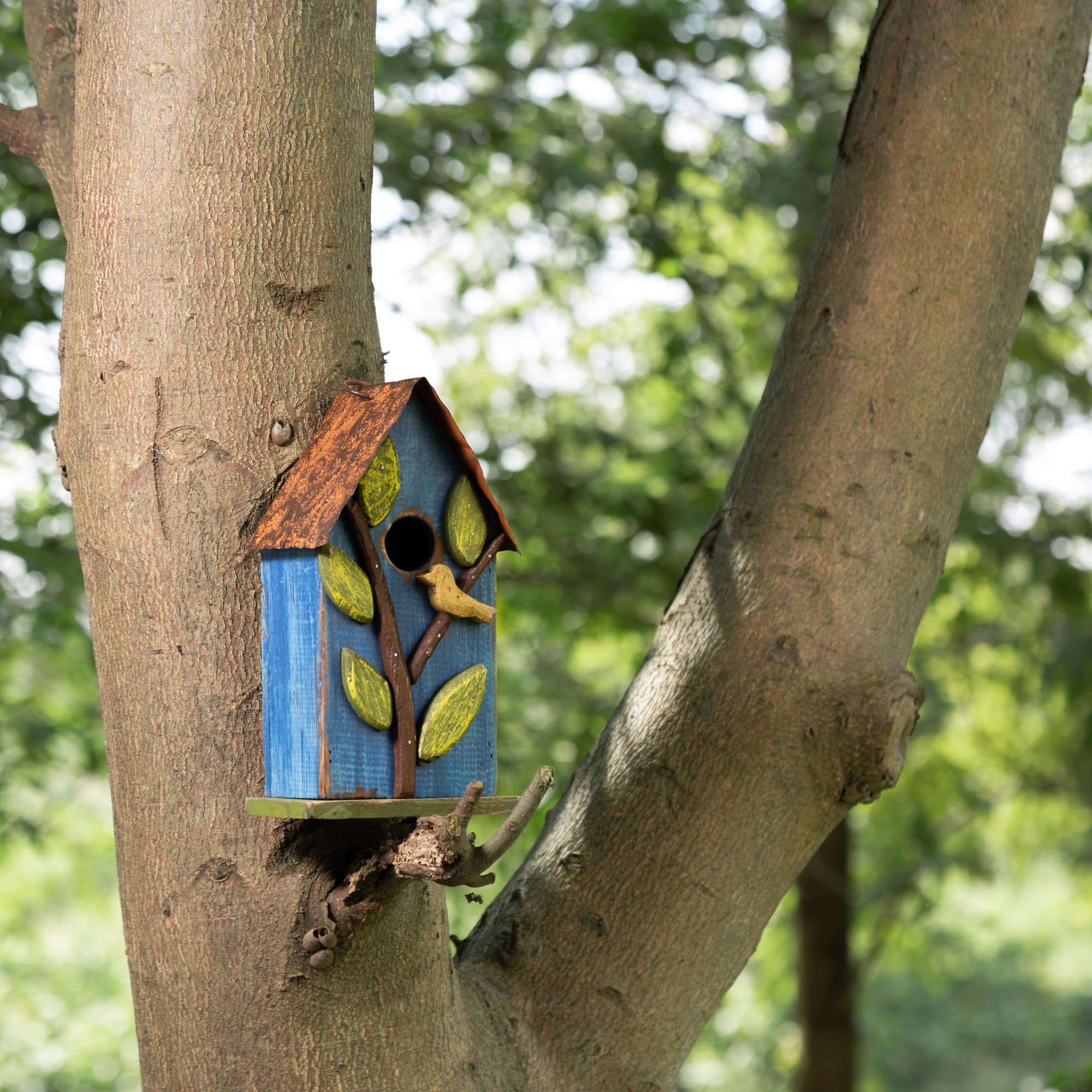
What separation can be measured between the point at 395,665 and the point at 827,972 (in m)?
5.41

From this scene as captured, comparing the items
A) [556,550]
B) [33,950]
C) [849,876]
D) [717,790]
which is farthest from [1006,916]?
[717,790]

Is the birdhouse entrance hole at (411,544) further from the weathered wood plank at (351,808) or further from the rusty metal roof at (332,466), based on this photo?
the weathered wood plank at (351,808)

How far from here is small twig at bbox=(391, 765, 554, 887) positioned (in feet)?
3.66

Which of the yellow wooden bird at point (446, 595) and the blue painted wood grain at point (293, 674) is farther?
the yellow wooden bird at point (446, 595)

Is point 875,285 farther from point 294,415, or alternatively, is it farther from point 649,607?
point 649,607

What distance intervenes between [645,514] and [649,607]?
2.09 feet

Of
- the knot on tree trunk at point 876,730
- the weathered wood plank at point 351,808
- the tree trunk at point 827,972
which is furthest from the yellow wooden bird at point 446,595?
the tree trunk at point 827,972

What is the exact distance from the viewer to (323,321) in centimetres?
139

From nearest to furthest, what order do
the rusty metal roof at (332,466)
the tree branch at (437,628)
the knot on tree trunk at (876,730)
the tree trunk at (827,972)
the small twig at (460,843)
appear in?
the small twig at (460,843) < the rusty metal roof at (332,466) < the tree branch at (437,628) < the knot on tree trunk at (876,730) < the tree trunk at (827,972)

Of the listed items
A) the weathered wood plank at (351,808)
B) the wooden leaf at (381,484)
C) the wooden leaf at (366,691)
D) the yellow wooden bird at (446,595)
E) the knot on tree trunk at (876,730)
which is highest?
the wooden leaf at (381,484)

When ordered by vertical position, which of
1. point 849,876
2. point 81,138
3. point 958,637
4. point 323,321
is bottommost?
point 849,876

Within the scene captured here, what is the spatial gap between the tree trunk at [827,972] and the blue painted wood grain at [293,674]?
504cm

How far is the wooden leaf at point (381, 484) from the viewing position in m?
1.32

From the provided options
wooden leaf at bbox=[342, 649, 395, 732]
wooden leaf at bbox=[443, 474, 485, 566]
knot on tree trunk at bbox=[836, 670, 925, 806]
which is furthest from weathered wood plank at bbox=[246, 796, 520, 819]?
knot on tree trunk at bbox=[836, 670, 925, 806]
